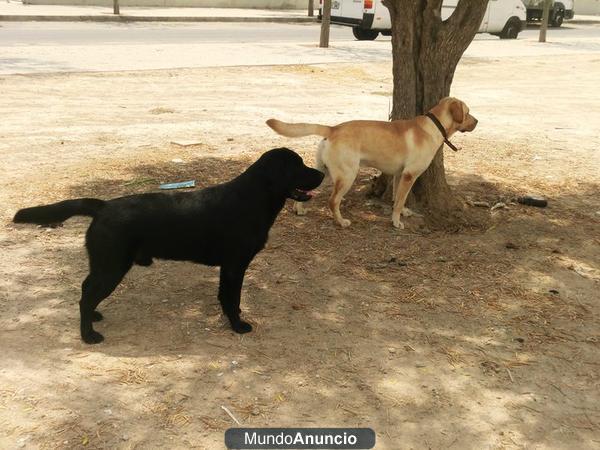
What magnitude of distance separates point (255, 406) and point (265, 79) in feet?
37.3

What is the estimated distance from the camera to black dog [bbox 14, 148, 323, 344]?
3844 millimetres

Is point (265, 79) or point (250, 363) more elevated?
point (265, 79)

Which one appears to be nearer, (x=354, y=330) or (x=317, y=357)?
(x=317, y=357)

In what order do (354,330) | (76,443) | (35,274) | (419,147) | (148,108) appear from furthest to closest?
(148,108)
(419,147)
(35,274)
(354,330)
(76,443)

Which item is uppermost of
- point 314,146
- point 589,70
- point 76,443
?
point 589,70

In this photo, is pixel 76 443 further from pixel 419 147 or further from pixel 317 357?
pixel 419 147

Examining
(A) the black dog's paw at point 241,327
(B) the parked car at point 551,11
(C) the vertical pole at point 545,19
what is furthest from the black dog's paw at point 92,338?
(B) the parked car at point 551,11

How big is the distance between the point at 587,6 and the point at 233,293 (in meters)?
47.4

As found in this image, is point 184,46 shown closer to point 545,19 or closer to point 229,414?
point 545,19

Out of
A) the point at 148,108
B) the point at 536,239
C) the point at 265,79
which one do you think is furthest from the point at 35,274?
the point at 265,79

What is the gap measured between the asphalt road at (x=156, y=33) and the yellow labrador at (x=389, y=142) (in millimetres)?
14086

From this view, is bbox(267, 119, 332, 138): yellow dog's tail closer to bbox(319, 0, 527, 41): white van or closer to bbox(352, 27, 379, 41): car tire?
bbox(319, 0, 527, 41): white van

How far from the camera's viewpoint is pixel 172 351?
13.0 feet

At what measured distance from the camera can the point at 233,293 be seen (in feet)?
13.6
